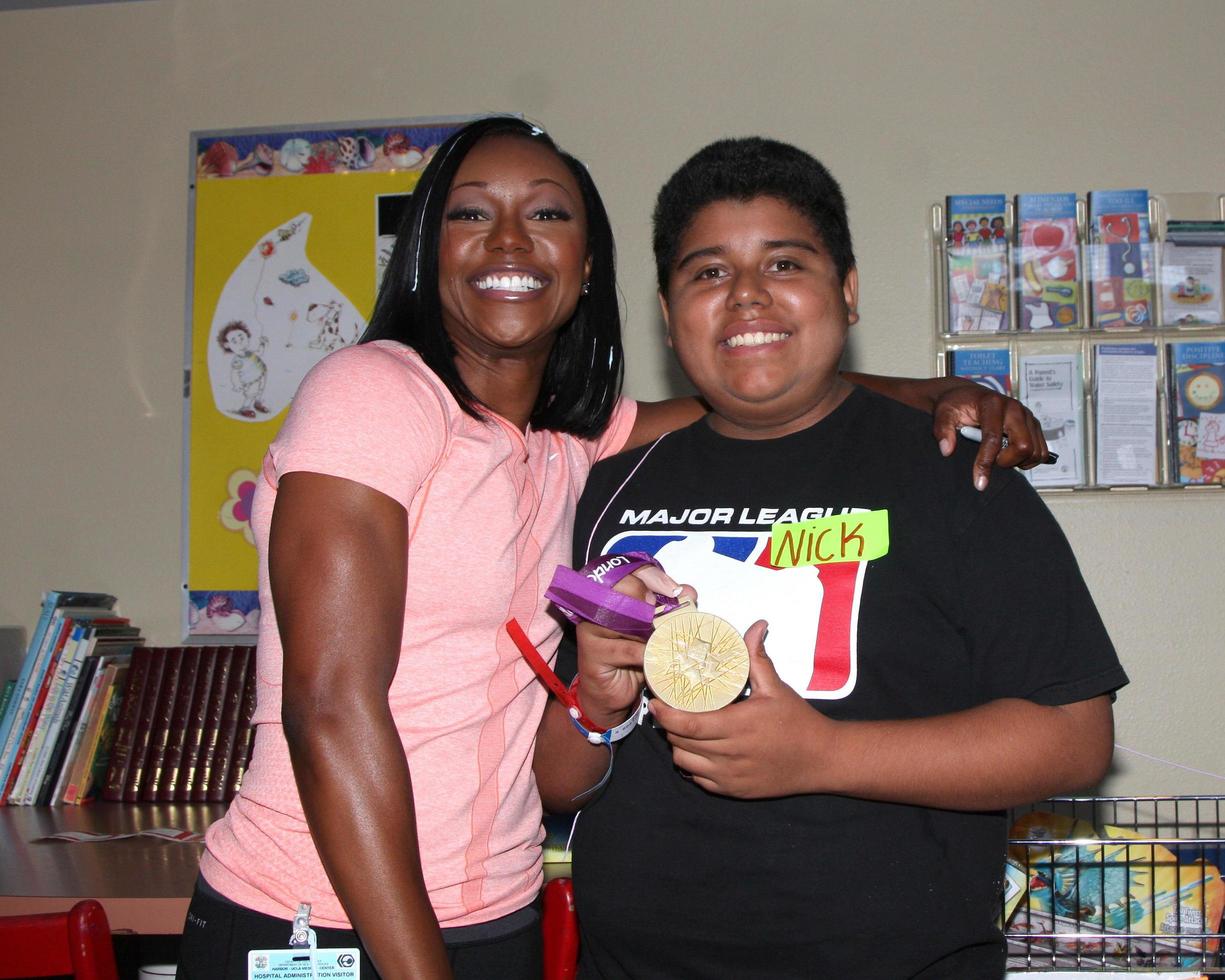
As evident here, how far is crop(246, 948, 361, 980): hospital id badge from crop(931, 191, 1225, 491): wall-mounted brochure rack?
6.53ft

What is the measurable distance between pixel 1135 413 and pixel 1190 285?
0.32 meters

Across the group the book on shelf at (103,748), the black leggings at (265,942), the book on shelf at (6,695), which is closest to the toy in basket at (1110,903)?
the black leggings at (265,942)

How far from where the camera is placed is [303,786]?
1149 millimetres

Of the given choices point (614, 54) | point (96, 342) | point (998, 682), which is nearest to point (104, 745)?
point (96, 342)

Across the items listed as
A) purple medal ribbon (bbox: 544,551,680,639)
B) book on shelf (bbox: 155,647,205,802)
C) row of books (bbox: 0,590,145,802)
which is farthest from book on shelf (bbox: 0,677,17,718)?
purple medal ribbon (bbox: 544,551,680,639)

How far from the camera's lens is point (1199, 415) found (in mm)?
2637

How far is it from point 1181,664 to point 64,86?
3.16 meters

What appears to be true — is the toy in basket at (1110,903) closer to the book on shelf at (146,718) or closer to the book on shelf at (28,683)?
the book on shelf at (146,718)

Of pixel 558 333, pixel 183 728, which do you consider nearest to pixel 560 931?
pixel 558 333

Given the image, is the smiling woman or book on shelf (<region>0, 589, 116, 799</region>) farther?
book on shelf (<region>0, 589, 116, 799</region>)

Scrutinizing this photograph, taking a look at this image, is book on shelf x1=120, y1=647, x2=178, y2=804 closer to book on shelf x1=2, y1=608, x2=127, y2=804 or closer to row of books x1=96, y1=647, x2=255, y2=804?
row of books x1=96, y1=647, x2=255, y2=804

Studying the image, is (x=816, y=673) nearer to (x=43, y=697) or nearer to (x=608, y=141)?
(x=608, y=141)

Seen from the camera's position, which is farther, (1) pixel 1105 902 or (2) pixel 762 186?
(1) pixel 1105 902

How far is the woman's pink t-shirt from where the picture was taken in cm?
120
